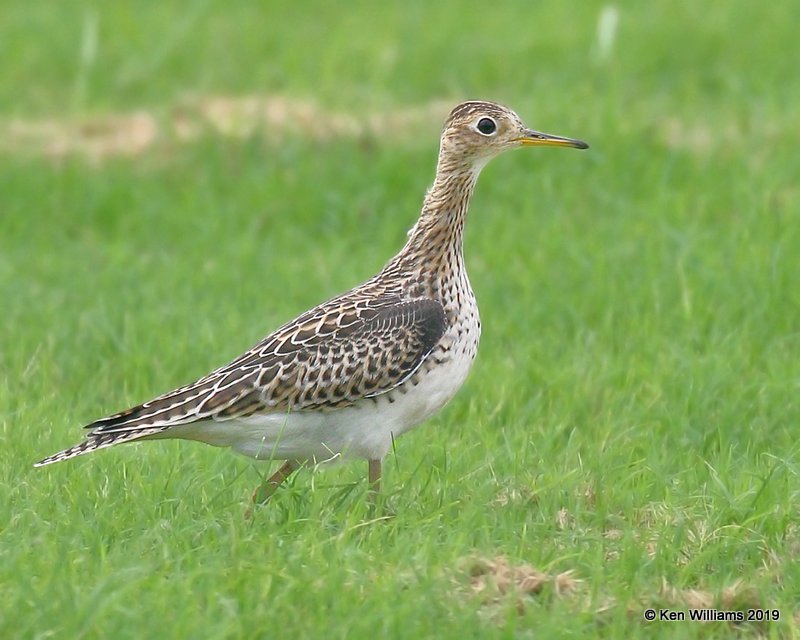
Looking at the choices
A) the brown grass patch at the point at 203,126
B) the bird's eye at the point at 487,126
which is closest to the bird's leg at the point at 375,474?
the bird's eye at the point at 487,126

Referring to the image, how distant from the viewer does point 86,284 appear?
11.5m

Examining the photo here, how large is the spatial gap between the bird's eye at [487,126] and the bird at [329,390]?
97 cm

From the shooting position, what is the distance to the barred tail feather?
23.6 feet

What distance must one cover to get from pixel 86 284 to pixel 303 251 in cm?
180

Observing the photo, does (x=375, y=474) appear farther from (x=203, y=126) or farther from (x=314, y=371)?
(x=203, y=126)

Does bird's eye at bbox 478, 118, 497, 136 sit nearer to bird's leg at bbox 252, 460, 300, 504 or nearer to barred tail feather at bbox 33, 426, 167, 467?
bird's leg at bbox 252, 460, 300, 504

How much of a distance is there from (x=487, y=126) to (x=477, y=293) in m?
2.84

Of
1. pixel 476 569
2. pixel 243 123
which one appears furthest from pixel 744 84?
pixel 476 569

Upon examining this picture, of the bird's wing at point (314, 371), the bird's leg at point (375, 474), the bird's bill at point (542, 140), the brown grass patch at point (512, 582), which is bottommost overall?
the brown grass patch at point (512, 582)

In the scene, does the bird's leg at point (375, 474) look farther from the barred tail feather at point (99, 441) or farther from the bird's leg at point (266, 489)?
the barred tail feather at point (99, 441)

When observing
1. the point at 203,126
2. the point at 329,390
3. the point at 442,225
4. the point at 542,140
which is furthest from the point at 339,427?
the point at 203,126

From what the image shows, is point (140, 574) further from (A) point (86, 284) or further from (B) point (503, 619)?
(A) point (86, 284)

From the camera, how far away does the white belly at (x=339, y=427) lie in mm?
7492

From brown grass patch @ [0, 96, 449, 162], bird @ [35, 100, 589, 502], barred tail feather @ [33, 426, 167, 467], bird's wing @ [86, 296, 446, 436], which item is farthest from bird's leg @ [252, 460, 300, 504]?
brown grass patch @ [0, 96, 449, 162]
